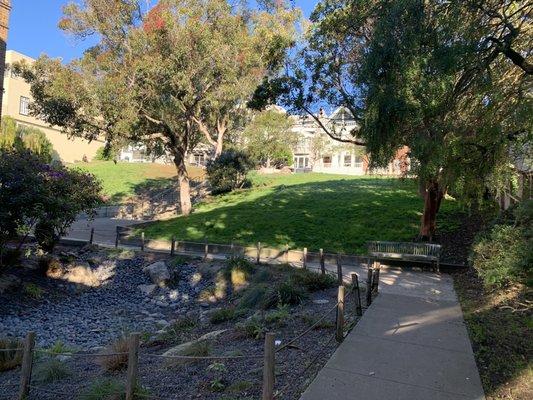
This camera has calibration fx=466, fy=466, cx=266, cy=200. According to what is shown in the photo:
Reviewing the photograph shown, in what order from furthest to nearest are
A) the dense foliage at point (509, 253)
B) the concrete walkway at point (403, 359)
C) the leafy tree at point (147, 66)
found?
1. the leafy tree at point (147, 66)
2. the dense foliage at point (509, 253)
3. the concrete walkway at point (403, 359)

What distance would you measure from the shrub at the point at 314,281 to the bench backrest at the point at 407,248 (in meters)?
4.47

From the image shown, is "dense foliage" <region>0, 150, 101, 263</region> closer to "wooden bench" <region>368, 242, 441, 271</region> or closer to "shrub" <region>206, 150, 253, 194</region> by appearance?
"wooden bench" <region>368, 242, 441, 271</region>

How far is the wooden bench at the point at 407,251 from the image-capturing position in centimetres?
1548

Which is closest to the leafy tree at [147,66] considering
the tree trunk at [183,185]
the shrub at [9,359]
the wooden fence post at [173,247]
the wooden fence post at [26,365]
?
the tree trunk at [183,185]

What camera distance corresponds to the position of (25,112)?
2138 inches

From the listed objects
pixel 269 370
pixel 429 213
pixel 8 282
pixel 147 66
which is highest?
pixel 147 66

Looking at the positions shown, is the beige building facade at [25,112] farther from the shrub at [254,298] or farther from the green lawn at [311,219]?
the shrub at [254,298]

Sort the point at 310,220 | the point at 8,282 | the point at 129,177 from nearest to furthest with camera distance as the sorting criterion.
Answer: the point at 8,282 < the point at 310,220 < the point at 129,177

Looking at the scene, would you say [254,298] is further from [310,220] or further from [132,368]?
[310,220]

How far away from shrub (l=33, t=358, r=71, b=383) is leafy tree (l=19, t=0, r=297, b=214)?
49.0 ft

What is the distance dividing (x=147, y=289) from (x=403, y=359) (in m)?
10.4

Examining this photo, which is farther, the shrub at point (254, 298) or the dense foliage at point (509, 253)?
the shrub at point (254, 298)

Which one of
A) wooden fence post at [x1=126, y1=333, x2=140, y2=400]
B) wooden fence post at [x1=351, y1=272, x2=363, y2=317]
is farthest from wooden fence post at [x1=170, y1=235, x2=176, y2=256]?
wooden fence post at [x1=126, y1=333, x2=140, y2=400]

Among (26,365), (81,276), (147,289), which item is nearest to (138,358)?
(26,365)
